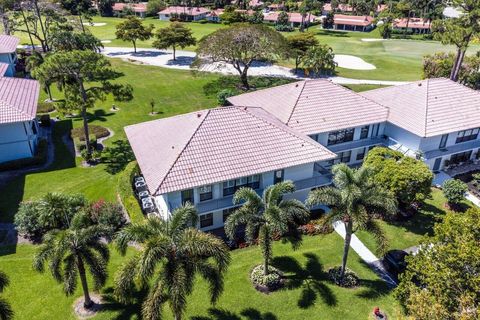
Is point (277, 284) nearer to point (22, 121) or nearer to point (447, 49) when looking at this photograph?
point (22, 121)

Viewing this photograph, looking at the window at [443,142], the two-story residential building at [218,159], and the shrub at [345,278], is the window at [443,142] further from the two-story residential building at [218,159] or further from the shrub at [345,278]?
the shrub at [345,278]

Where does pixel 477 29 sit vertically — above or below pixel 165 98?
above

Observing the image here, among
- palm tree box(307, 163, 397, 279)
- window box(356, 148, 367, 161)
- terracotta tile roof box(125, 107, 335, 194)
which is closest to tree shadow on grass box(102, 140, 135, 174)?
terracotta tile roof box(125, 107, 335, 194)

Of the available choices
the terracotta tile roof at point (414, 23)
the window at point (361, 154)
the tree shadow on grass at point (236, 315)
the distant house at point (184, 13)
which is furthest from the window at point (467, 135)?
the distant house at point (184, 13)

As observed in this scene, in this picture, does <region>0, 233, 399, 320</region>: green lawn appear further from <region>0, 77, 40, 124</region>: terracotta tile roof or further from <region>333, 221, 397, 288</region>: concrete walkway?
<region>0, 77, 40, 124</region>: terracotta tile roof

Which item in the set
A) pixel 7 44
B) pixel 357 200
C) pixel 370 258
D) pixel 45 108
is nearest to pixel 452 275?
pixel 357 200

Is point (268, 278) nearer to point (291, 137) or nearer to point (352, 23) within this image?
point (291, 137)

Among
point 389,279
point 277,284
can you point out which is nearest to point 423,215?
point 389,279
